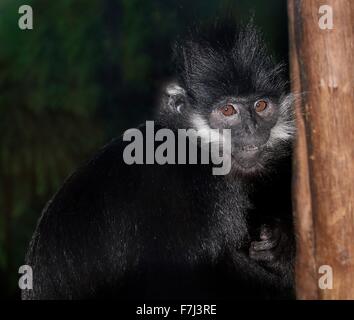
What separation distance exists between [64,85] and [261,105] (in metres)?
4.19

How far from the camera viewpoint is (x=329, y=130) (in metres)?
3.32

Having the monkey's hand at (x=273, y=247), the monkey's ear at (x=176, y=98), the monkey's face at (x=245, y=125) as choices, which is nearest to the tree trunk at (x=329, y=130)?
the monkey's face at (x=245, y=125)

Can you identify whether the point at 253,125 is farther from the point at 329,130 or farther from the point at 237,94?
the point at 329,130

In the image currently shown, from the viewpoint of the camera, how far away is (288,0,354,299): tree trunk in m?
3.29

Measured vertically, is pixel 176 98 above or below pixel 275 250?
above

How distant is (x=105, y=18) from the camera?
26.1 feet

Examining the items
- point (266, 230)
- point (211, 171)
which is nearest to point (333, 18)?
point (211, 171)

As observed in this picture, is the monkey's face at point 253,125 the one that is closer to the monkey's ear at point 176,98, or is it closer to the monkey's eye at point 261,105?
the monkey's eye at point 261,105

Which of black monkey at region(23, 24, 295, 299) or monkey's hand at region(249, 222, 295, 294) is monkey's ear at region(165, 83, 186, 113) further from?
monkey's hand at region(249, 222, 295, 294)

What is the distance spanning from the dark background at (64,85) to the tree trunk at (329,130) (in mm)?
3992

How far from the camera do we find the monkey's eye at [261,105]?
13.3ft

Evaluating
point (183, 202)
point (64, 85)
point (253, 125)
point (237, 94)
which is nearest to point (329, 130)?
point (253, 125)

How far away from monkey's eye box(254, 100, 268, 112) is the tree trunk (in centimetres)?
64

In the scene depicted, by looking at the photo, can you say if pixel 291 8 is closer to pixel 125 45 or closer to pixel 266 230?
pixel 266 230
